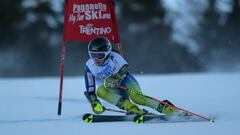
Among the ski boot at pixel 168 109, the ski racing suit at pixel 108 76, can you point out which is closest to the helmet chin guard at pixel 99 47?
the ski racing suit at pixel 108 76

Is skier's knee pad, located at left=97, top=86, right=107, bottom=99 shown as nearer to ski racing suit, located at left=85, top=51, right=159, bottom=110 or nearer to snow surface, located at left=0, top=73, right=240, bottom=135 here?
ski racing suit, located at left=85, top=51, right=159, bottom=110

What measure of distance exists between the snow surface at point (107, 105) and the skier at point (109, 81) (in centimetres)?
41

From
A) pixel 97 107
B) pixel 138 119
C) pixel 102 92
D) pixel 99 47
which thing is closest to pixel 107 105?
pixel 102 92

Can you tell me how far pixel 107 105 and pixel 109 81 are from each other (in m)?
1.85

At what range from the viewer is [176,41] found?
28703mm

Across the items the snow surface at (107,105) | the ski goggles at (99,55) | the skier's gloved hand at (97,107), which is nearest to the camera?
the snow surface at (107,105)

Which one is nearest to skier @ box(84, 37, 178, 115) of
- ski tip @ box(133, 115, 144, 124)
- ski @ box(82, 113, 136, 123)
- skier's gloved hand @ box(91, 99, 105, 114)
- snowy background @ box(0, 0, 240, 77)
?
skier's gloved hand @ box(91, 99, 105, 114)

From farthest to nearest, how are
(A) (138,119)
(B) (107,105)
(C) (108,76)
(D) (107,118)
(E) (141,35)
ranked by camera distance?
(E) (141,35) → (B) (107,105) → (C) (108,76) → (D) (107,118) → (A) (138,119)

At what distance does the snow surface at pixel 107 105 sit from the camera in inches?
245

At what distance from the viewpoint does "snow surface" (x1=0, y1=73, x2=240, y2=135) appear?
623 centimetres

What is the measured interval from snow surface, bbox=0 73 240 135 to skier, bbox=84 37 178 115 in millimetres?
414

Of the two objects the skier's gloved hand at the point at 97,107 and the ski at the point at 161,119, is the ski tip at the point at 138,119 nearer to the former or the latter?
the ski at the point at 161,119

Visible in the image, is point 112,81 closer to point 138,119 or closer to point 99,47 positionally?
point 99,47

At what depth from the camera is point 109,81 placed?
775 centimetres
